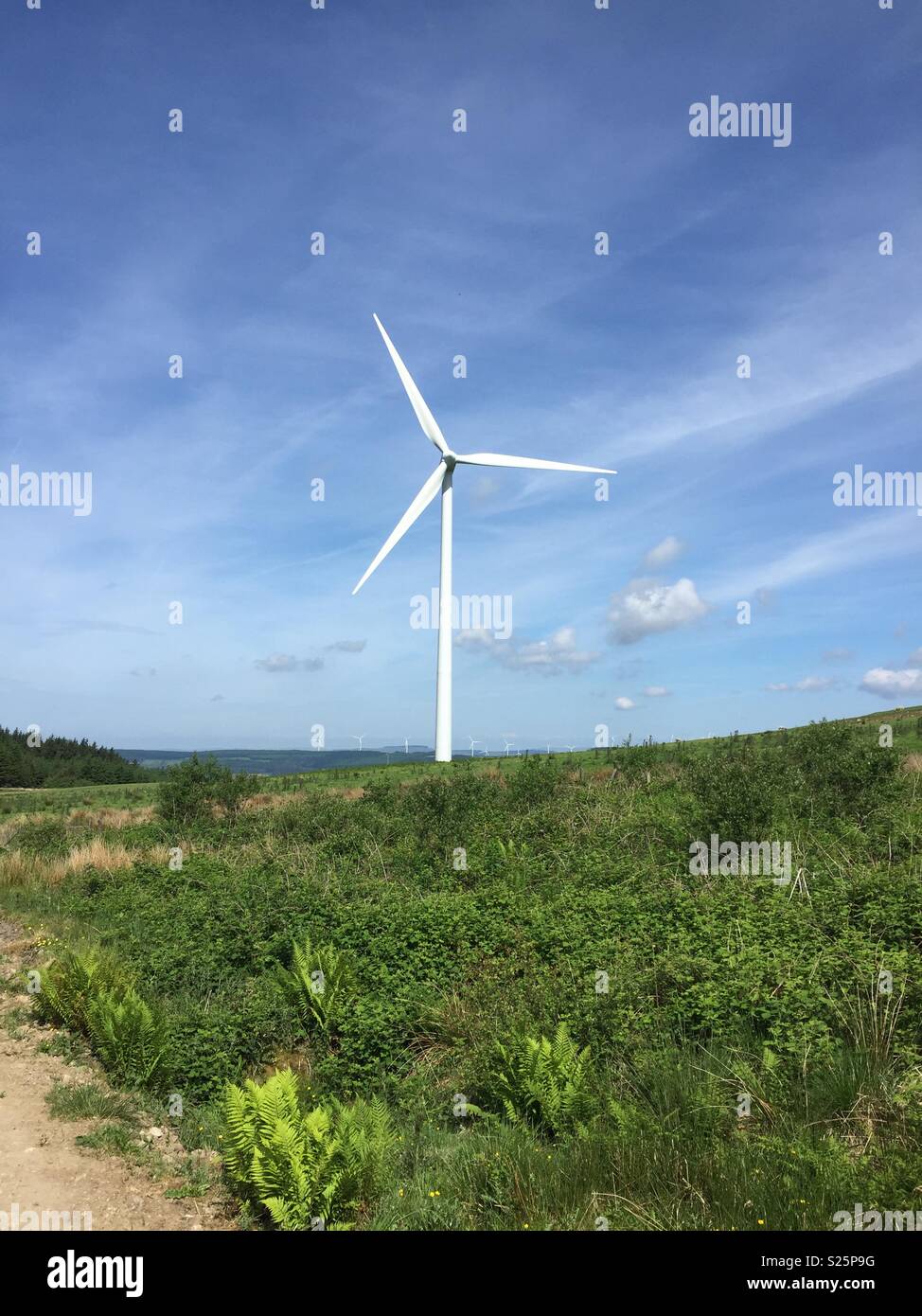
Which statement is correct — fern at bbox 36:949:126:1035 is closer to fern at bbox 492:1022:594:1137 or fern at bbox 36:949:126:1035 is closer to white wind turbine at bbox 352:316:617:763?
fern at bbox 492:1022:594:1137

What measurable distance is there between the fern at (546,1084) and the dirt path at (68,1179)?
117 inches

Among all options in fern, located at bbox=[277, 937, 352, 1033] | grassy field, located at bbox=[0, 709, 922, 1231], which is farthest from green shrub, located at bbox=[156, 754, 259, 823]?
fern, located at bbox=[277, 937, 352, 1033]

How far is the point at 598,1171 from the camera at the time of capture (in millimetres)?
6602

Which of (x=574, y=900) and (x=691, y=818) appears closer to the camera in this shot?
(x=574, y=900)

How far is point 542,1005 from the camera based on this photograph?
10336 millimetres

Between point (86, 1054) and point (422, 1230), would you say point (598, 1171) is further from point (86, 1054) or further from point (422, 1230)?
point (86, 1054)

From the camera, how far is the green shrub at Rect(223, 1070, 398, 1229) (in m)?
6.56

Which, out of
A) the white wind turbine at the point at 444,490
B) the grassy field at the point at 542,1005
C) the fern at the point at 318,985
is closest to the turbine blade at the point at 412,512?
the white wind turbine at the point at 444,490

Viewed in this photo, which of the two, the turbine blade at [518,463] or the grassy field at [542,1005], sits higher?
the turbine blade at [518,463]

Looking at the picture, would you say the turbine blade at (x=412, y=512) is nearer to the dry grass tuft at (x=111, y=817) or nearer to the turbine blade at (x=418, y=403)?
the turbine blade at (x=418, y=403)

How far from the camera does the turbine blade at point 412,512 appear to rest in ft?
131
